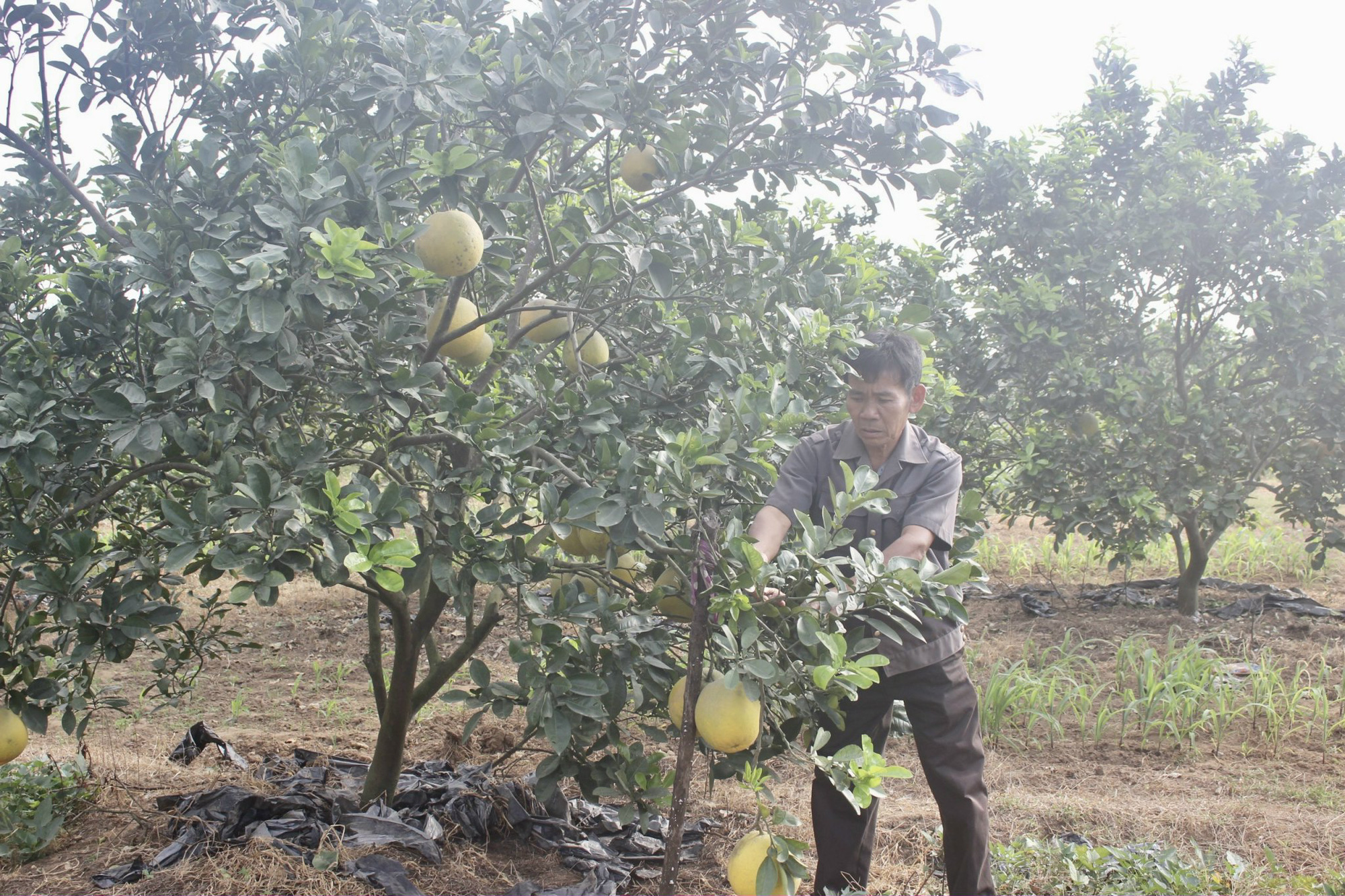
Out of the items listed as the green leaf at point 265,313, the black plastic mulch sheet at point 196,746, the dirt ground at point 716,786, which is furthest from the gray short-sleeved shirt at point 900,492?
the black plastic mulch sheet at point 196,746

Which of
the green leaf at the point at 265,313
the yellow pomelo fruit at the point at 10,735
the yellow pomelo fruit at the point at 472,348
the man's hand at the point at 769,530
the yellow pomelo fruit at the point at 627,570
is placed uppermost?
the yellow pomelo fruit at the point at 472,348

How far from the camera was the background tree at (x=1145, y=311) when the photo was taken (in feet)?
17.8

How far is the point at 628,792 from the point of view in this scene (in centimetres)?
212

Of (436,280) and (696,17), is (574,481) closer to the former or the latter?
(436,280)

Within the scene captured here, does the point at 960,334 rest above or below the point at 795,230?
above

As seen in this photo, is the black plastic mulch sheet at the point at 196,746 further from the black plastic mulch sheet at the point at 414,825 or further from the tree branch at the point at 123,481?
the tree branch at the point at 123,481

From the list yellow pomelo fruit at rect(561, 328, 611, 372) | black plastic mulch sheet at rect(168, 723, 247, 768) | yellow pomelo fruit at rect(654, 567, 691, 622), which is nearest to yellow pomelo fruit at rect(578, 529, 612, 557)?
yellow pomelo fruit at rect(654, 567, 691, 622)

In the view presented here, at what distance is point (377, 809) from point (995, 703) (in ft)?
9.31

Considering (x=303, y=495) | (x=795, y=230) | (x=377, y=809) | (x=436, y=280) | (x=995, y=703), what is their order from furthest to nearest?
(x=995, y=703) → (x=377, y=809) → (x=795, y=230) → (x=436, y=280) → (x=303, y=495)

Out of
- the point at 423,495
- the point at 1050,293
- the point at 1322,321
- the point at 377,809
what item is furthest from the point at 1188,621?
the point at 377,809

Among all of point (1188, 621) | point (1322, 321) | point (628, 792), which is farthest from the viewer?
point (1188, 621)

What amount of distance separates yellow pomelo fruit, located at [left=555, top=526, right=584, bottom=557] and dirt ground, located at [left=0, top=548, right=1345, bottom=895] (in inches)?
36.6

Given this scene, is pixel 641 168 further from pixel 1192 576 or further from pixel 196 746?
pixel 1192 576

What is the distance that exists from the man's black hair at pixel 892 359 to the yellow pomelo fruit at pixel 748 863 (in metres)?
1.05
